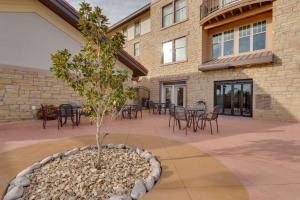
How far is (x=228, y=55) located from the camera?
13.3 metres

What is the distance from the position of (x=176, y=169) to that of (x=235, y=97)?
10236 mm

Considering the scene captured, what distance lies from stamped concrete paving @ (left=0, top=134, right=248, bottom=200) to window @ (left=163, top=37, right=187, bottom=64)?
11.1m

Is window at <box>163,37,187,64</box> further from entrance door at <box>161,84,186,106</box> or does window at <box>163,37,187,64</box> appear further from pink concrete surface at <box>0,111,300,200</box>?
pink concrete surface at <box>0,111,300,200</box>

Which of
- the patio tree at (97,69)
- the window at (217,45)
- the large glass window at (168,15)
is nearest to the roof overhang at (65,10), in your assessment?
the patio tree at (97,69)

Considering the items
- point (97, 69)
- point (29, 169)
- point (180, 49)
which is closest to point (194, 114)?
point (97, 69)

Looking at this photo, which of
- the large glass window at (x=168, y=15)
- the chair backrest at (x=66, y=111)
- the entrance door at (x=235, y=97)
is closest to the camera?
the chair backrest at (x=66, y=111)

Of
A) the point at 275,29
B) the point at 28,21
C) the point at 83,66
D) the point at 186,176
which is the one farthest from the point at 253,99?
the point at 28,21

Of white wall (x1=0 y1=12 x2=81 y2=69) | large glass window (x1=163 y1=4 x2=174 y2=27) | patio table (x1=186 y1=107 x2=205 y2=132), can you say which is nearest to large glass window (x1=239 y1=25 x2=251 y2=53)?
large glass window (x1=163 y1=4 x2=174 y2=27)

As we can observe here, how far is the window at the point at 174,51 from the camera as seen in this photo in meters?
15.6

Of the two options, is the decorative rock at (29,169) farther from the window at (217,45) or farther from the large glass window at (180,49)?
the large glass window at (180,49)

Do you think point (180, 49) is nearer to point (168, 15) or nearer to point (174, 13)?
point (174, 13)

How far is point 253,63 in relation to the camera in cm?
1105

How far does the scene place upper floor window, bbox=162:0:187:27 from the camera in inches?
617

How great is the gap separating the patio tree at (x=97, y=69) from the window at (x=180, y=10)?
1333cm
